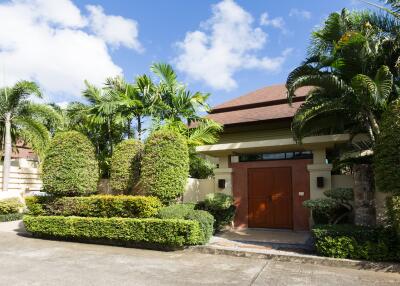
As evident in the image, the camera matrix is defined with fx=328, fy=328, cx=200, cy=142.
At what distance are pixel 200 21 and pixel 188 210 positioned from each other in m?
6.71

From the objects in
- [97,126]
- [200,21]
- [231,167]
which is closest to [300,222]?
[231,167]

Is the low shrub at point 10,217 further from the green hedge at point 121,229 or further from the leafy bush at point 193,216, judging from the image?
the leafy bush at point 193,216

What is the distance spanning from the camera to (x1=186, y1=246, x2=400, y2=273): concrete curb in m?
6.86

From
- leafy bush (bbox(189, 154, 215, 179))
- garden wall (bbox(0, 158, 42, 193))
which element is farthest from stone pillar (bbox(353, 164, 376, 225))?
garden wall (bbox(0, 158, 42, 193))

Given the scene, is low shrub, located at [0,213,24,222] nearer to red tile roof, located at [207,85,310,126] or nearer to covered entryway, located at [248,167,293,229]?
red tile roof, located at [207,85,310,126]

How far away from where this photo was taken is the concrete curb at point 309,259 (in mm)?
6859

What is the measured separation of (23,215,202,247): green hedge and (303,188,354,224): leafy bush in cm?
341

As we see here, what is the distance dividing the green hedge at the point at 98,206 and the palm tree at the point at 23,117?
17.0 ft

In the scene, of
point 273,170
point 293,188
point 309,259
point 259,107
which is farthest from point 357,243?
point 259,107

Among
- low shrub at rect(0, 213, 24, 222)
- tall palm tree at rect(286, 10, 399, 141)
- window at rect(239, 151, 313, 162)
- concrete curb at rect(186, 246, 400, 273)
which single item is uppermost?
tall palm tree at rect(286, 10, 399, 141)

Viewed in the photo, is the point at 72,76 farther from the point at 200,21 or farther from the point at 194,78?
the point at 200,21

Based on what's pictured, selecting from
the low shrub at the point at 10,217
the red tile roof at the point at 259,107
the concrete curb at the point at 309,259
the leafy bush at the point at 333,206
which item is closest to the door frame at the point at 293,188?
the leafy bush at the point at 333,206

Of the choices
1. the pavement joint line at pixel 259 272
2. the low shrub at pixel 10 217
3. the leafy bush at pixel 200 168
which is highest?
the leafy bush at pixel 200 168

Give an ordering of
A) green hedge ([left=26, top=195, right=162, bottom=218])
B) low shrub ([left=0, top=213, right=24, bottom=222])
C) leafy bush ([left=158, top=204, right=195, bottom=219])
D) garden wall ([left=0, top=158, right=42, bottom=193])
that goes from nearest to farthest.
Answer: leafy bush ([left=158, top=204, right=195, bottom=219])
green hedge ([left=26, top=195, right=162, bottom=218])
low shrub ([left=0, top=213, right=24, bottom=222])
garden wall ([left=0, top=158, right=42, bottom=193])
